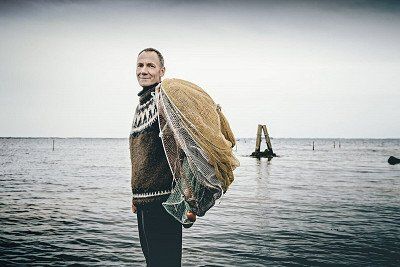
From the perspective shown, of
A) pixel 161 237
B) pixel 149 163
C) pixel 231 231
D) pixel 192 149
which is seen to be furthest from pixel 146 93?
pixel 231 231

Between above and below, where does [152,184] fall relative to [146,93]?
below

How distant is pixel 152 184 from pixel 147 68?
86 centimetres

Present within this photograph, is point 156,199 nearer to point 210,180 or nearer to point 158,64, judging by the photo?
point 210,180

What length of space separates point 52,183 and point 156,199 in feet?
67.1

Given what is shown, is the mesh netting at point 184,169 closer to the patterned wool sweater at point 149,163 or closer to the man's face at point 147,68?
the patterned wool sweater at point 149,163

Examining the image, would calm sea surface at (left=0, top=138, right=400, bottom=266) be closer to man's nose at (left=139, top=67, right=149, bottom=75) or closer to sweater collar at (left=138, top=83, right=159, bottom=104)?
sweater collar at (left=138, top=83, right=159, bottom=104)

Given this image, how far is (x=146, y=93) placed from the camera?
2756mm

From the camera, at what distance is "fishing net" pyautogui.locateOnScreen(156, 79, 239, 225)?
2354 mm

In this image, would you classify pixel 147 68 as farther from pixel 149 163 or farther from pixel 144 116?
pixel 149 163

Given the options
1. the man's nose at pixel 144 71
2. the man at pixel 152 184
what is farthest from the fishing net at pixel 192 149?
the man's nose at pixel 144 71

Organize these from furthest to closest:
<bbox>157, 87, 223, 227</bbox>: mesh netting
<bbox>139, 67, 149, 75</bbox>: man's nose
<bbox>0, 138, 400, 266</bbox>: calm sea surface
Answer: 1. <bbox>0, 138, 400, 266</bbox>: calm sea surface
2. <bbox>139, 67, 149, 75</bbox>: man's nose
3. <bbox>157, 87, 223, 227</bbox>: mesh netting

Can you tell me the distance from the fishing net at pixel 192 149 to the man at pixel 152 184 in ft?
0.39

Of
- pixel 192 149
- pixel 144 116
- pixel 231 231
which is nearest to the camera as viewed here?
pixel 192 149

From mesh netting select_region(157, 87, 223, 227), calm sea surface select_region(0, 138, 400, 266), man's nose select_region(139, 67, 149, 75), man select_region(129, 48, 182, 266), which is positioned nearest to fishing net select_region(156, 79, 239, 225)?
mesh netting select_region(157, 87, 223, 227)
